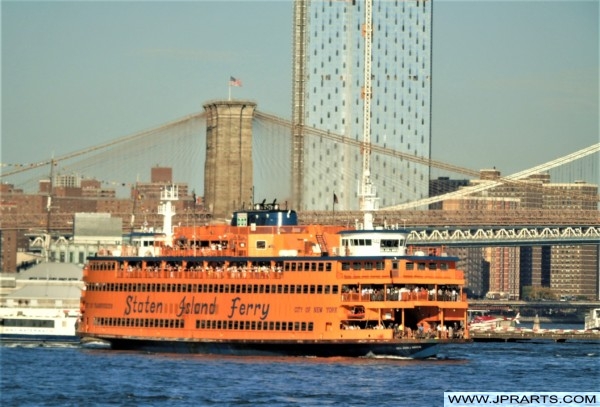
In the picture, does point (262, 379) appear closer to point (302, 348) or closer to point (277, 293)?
point (302, 348)

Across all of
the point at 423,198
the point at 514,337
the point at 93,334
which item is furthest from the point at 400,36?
the point at 93,334

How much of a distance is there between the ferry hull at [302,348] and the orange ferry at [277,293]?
0.04 metres

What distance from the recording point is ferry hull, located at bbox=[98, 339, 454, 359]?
75062mm

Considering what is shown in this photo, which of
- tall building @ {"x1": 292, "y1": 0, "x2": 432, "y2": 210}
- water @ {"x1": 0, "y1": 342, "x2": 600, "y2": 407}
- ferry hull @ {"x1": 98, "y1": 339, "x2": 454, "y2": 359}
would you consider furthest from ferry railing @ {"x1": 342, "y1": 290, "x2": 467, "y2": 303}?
tall building @ {"x1": 292, "y1": 0, "x2": 432, "y2": 210}

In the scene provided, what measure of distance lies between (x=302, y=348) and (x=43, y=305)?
30.2 metres

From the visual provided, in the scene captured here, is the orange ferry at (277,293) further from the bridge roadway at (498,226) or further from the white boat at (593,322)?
the white boat at (593,322)

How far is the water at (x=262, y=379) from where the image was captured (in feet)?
200

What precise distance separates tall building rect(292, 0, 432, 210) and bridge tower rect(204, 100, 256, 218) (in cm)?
2609

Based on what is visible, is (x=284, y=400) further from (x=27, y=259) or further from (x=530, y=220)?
(x=27, y=259)

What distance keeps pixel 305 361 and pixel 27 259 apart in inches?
3180

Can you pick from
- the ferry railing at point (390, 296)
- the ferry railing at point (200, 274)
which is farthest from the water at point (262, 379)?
the ferry railing at point (200, 274)

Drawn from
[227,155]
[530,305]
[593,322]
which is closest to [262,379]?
[593,322]

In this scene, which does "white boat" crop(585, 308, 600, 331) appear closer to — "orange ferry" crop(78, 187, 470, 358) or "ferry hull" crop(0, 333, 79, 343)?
"ferry hull" crop(0, 333, 79, 343)

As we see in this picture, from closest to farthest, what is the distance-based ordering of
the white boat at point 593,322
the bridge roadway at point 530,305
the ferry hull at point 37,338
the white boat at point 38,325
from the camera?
the ferry hull at point 37,338
the white boat at point 38,325
the white boat at point 593,322
the bridge roadway at point 530,305
